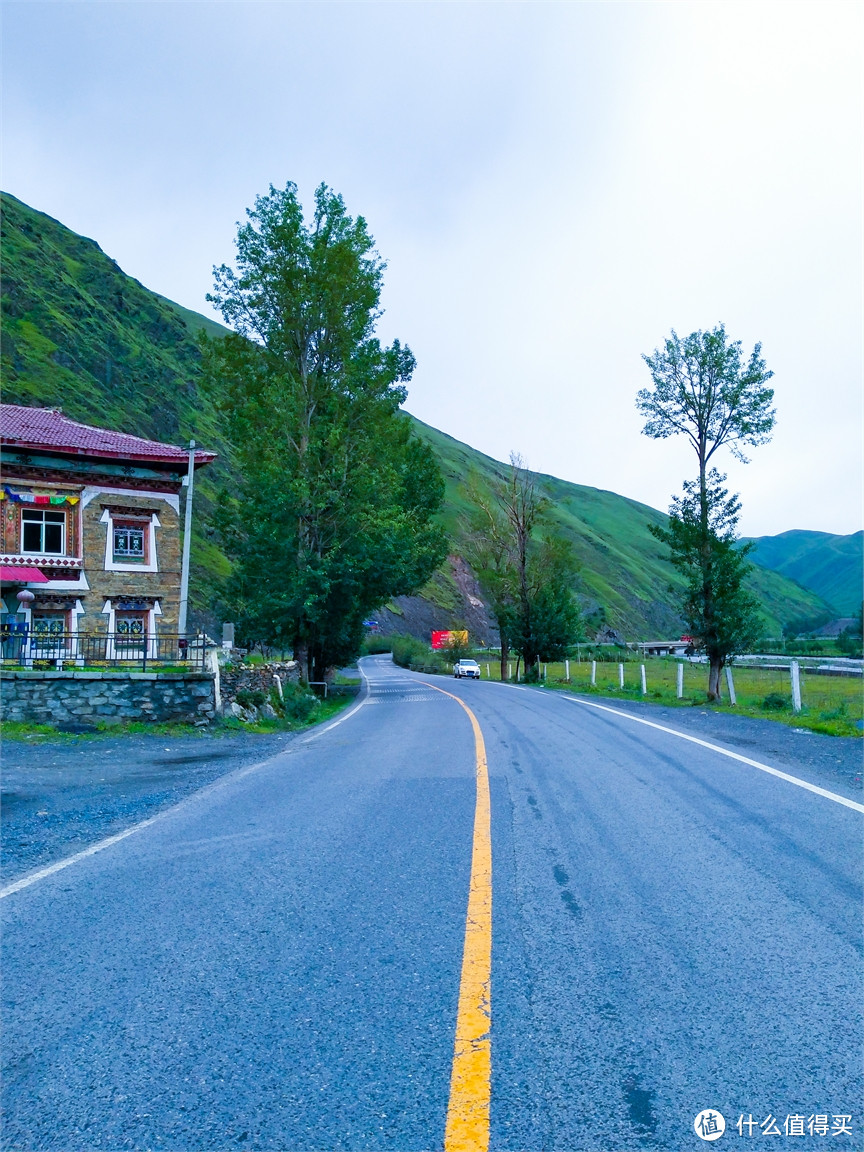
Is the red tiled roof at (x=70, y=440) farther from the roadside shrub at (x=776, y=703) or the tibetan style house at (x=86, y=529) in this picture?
the roadside shrub at (x=776, y=703)

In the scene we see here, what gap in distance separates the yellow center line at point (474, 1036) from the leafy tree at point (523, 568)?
37809mm

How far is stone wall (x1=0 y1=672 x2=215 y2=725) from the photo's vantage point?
48.0 feet

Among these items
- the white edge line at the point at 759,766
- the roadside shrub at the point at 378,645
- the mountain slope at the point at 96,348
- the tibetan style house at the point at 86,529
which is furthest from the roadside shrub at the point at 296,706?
the roadside shrub at the point at 378,645

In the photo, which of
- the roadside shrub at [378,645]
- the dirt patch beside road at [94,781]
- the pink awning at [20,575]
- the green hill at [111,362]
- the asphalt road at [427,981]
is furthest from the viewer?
the roadside shrub at [378,645]

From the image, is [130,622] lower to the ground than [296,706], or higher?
higher

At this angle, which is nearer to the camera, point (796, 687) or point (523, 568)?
point (796, 687)

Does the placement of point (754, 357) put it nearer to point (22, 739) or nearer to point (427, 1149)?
point (22, 739)

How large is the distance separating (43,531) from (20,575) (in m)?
1.80

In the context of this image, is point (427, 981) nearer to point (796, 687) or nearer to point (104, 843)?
point (104, 843)

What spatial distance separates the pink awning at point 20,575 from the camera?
24938 millimetres

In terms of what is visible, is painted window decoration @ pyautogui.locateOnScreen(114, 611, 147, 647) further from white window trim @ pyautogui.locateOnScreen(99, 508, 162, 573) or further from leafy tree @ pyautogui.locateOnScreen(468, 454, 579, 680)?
leafy tree @ pyautogui.locateOnScreen(468, 454, 579, 680)

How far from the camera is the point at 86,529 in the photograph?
87.8ft

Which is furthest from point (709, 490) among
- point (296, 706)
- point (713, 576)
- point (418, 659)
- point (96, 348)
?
point (96, 348)

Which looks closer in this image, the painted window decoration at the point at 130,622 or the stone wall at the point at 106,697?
the stone wall at the point at 106,697
